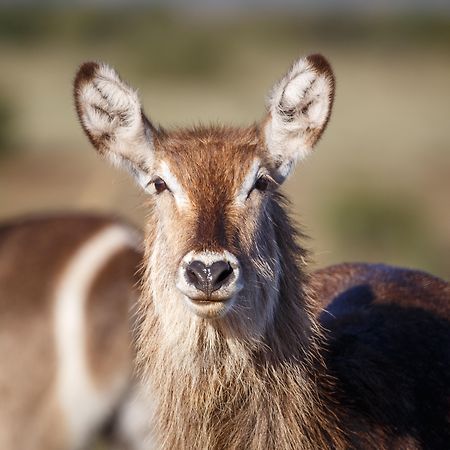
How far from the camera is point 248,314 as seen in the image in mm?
4379

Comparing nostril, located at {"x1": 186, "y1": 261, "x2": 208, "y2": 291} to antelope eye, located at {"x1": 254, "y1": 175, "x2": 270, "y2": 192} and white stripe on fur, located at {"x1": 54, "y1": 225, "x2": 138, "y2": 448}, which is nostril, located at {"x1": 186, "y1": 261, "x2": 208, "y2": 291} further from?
white stripe on fur, located at {"x1": 54, "y1": 225, "x2": 138, "y2": 448}

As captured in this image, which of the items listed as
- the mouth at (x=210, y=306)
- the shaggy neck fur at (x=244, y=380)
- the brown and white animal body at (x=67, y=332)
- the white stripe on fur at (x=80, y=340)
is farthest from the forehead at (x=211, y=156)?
the white stripe on fur at (x=80, y=340)

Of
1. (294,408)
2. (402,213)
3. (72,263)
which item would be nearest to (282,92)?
(294,408)

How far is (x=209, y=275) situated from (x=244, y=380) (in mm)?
563

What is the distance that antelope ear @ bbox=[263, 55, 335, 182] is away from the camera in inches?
186

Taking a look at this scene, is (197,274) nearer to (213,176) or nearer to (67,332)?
(213,176)

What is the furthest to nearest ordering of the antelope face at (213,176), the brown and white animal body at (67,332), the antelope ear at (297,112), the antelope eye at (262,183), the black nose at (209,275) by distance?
the brown and white animal body at (67,332)
the antelope ear at (297,112)
the antelope eye at (262,183)
the antelope face at (213,176)
the black nose at (209,275)

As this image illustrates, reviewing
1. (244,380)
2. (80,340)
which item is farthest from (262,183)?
(80,340)

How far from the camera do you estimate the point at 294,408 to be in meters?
4.47

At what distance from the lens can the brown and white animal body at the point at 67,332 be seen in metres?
7.30

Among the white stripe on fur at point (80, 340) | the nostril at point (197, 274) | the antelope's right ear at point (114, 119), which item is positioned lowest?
the white stripe on fur at point (80, 340)

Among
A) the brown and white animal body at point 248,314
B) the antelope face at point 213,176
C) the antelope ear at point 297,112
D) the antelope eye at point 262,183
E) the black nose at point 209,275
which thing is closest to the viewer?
the black nose at point 209,275

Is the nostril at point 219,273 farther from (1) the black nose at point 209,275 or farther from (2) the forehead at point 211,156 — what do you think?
(2) the forehead at point 211,156

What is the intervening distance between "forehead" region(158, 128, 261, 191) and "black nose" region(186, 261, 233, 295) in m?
0.39
